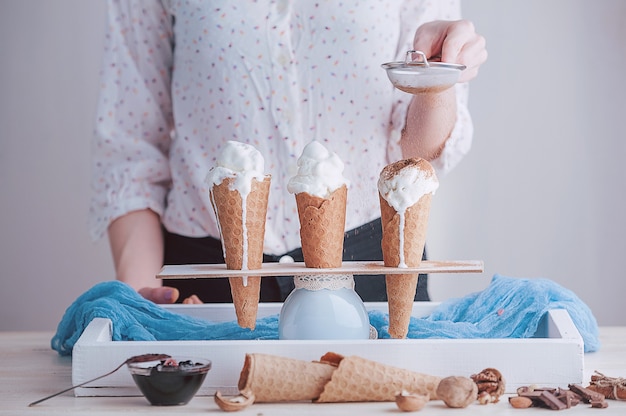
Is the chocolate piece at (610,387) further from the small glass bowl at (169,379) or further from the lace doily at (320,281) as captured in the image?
the small glass bowl at (169,379)

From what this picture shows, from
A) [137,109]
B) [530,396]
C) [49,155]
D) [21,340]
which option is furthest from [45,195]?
[530,396]

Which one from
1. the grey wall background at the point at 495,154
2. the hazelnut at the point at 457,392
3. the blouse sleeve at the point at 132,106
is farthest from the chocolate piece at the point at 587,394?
the grey wall background at the point at 495,154

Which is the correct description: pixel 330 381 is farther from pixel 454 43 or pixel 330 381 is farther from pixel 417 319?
pixel 454 43

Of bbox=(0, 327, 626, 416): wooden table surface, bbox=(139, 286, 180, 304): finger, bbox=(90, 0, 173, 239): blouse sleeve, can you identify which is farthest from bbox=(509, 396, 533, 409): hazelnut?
bbox=(90, 0, 173, 239): blouse sleeve

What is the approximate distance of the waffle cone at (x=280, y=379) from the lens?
0.86 meters

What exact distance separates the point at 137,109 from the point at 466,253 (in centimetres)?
93

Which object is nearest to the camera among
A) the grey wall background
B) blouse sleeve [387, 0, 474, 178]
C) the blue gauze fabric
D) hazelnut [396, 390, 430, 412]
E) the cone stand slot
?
hazelnut [396, 390, 430, 412]

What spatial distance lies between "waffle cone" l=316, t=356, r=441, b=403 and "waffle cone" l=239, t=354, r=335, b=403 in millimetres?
14

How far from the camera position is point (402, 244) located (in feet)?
3.15

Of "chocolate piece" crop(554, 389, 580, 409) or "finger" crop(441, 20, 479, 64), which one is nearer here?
"chocolate piece" crop(554, 389, 580, 409)

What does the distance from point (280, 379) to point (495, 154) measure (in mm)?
1357

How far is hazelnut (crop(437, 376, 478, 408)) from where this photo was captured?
0.84 metres

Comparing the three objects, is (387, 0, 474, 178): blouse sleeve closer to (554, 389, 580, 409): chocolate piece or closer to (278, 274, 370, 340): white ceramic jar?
(278, 274, 370, 340): white ceramic jar

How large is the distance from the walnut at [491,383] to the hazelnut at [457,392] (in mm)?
25
